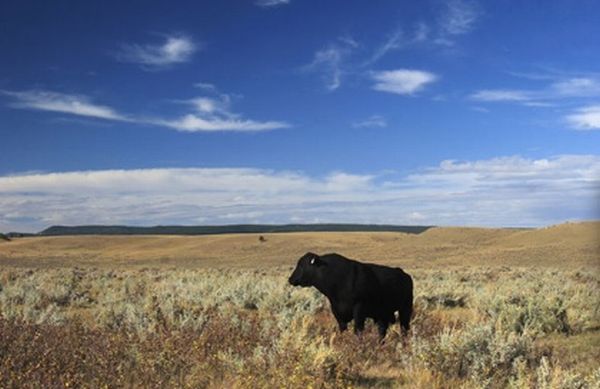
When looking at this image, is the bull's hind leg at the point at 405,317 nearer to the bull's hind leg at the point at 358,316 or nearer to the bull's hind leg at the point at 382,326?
the bull's hind leg at the point at 382,326

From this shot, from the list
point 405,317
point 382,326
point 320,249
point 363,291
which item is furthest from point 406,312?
point 320,249

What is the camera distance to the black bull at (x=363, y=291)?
455 inches

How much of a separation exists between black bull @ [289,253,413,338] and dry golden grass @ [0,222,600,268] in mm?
32273

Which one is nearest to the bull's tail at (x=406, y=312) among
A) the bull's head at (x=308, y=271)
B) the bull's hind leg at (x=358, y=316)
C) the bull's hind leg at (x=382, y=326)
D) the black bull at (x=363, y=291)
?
the black bull at (x=363, y=291)

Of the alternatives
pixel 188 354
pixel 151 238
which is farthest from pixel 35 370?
pixel 151 238

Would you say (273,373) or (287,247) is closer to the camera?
(273,373)

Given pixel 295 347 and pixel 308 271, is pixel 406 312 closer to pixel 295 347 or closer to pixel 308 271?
pixel 308 271

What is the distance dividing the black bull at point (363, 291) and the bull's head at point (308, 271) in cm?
2

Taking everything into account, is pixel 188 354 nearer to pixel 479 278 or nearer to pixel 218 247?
pixel 479 278

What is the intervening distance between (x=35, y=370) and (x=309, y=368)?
2.77 meters

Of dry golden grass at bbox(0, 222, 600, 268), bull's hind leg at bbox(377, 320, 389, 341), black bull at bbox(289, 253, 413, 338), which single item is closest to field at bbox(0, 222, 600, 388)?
bull's hind leg at bbox(377, 320, 389, 341)

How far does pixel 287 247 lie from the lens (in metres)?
79.4

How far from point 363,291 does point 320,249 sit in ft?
235

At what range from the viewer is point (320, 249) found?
83.1 m
